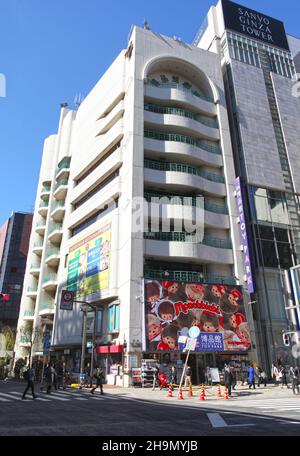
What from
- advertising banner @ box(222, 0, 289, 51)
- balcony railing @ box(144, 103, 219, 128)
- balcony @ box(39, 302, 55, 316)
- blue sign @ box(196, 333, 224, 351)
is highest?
advertising banner @ box(222, 0, 289, 51)

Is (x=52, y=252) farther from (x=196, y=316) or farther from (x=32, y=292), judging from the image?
(x=196, y=316)

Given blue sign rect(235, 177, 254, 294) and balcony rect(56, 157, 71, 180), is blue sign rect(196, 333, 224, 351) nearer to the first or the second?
blue sign rect(235, 177, 254, 294)

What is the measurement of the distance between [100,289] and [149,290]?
6172mm

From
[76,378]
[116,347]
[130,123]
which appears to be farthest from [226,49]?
[76,378]

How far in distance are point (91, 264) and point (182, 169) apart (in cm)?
1363

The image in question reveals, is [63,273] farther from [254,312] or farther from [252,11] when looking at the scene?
[252,11]

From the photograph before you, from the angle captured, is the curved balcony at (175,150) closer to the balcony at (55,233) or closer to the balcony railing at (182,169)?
the balcony railing at (182,169)

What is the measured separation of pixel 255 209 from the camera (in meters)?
38.4

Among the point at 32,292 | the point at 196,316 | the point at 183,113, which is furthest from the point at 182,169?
the point at 32,292

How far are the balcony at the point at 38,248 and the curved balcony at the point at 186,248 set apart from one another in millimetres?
25931

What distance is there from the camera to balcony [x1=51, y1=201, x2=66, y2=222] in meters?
50.0

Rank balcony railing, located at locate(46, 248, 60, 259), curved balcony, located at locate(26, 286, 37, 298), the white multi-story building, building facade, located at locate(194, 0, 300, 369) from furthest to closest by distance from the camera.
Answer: curved balcony, located at locate(26, 286, 37, 298)
balcony railing, located at locate(46, 248, 60, 259)
building facade, located at locate(194, 0, 300, 369)
the white multi-story building

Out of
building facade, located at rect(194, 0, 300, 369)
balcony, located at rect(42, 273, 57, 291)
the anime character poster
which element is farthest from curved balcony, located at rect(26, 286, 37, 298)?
building facade, located at rect(194, 0, 300, 369)

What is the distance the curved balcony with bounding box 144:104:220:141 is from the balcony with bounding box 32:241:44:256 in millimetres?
26947
